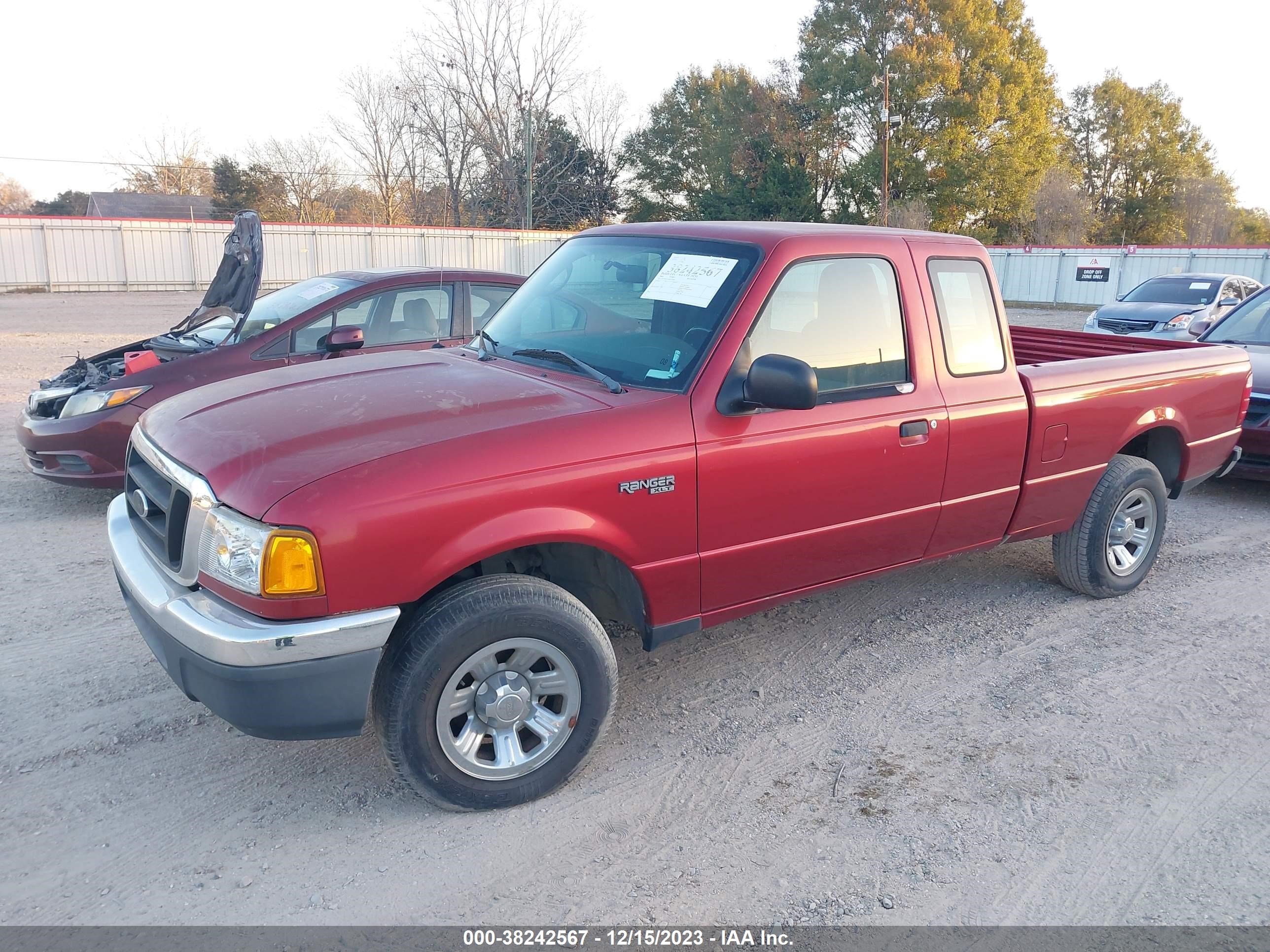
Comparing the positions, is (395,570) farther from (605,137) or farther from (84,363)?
(605,137)

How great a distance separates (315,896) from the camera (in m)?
2.80

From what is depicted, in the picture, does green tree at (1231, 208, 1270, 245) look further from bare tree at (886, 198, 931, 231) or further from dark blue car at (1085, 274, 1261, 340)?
dark blue car at (1085, 274, 1261, 340)

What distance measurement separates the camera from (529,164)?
136 ft

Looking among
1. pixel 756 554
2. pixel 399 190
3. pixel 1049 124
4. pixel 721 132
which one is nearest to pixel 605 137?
pixel 721 132

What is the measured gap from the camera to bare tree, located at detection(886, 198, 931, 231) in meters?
42.4

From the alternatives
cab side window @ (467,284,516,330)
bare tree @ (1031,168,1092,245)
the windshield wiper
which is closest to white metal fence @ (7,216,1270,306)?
bare tree @ (1031,168,1092,245)

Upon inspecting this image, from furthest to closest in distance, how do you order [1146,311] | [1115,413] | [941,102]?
[941,102] → [1146,311] → [1115,413]

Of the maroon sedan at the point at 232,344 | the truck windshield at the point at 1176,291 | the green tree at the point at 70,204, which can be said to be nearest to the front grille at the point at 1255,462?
the maroon sedan at the point at 232,344

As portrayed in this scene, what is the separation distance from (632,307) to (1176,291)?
16579mm

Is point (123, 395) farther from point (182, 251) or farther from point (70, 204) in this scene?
point (70, 204)

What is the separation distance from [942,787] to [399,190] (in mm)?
53363

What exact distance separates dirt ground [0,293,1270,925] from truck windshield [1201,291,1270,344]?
4.37 meters

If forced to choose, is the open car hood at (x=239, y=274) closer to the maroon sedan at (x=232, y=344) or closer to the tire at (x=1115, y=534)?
the maroon sedan at (x=232, y=344)

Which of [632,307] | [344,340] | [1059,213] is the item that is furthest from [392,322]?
[1059,213]
